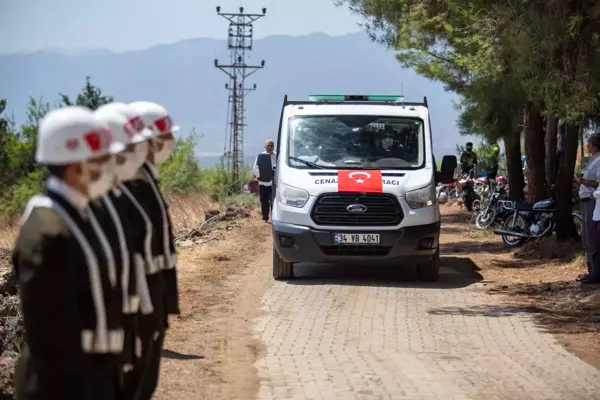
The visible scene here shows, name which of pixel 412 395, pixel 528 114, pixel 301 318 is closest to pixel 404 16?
pixel 528 114

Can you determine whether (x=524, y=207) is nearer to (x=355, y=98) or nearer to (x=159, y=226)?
(x=355, y=98)

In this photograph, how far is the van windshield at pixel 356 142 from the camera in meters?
16.0

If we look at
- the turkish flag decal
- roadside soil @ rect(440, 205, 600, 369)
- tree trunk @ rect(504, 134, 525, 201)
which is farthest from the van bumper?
tree trunk @ rect(504, 134, 525, 201)

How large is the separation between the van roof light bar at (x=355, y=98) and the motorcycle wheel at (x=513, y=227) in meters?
5.05

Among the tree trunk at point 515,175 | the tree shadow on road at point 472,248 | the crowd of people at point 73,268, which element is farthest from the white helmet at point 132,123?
the tree trunk at point 515,175

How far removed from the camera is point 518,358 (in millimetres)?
10188

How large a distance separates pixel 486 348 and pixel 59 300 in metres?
7.01

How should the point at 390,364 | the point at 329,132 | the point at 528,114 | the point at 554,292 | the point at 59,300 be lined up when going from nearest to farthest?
the point at 59,300, the point at 390,364, the point at 554,292, the point at 329,132, the point at 528,114

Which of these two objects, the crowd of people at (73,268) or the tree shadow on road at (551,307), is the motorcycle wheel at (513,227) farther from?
the crowd of people at (73,268)

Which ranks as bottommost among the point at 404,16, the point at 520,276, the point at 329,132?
the point at 520,276

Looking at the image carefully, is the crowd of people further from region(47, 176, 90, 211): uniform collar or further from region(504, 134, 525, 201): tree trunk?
region(504, 134, 525, 201): tree trunk

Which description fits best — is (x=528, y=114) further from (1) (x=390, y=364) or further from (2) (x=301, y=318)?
(1) (x=390, y=364)

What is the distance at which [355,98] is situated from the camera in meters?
17.1

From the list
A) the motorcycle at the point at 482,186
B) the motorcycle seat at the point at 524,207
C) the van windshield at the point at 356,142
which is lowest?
the motorcycle at the point at 482,186
